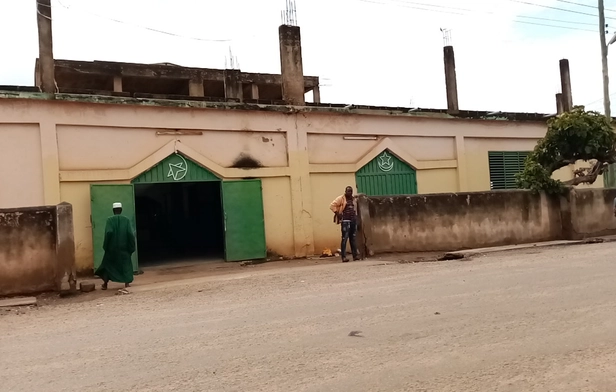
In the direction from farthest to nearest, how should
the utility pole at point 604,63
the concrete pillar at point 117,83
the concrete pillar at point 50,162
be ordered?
1. the concrete pillar at point 117,83
2. the utility pole at point 604,63
3. the concrete pillar at point 50,162

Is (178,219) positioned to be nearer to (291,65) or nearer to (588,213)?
(291,65)

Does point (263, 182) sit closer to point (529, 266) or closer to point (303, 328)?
point (529, 266)

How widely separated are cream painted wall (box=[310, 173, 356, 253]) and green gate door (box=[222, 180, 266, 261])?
1559 mm

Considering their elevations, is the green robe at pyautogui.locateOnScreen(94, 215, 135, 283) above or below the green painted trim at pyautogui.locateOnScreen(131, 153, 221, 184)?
below

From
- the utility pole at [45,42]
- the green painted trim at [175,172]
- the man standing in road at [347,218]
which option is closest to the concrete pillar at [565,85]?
the man standing in road at [347,218]

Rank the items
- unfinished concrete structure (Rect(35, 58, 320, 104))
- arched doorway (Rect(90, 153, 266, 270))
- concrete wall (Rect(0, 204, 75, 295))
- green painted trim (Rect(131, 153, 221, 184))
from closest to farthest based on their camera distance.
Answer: concrete wall (Rect(0, 204, 75, 295)), arched doorway (Rect(90, 153, 266, 270)), green painted trim (Rect(131, 153, 221, 184)), unfinished concrete structure (Rect(35, 58, 320, 104))

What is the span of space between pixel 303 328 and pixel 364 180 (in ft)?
32.5

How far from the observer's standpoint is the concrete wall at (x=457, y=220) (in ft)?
41.3

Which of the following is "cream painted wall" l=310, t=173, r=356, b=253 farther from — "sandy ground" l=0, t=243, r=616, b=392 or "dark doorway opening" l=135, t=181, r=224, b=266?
"sandy ground" l=0, t=243, r=616, b=392

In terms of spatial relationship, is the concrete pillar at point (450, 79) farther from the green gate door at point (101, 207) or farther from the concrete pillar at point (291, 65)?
the green gate door at point (101, 207)

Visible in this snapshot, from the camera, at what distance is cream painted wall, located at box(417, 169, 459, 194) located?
53.2 feet

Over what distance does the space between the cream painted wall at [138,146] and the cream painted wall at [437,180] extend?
14.7ft

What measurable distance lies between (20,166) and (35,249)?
280 centimetres

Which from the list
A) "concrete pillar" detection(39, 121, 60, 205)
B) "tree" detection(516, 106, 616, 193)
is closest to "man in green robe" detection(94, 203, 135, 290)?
"concrete pillar" detection(39, 121, 60, 205)
